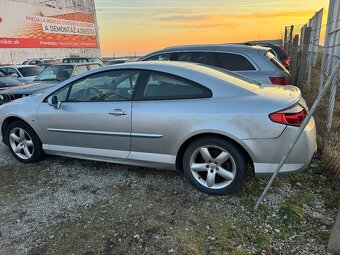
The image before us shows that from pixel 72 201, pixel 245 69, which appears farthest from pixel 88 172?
pixel 245 69

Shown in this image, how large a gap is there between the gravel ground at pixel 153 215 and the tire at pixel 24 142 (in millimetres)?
429

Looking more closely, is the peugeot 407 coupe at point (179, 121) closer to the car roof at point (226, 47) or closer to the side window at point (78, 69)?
the car roof at point (226, 47)

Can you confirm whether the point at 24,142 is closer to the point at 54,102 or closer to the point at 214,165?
the point at 54,102

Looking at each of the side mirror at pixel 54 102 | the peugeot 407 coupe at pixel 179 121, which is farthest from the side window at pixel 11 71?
the side mirror at pixel 54 102

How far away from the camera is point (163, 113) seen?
3416mm

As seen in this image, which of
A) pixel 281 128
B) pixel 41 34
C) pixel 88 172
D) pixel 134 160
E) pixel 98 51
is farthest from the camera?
Result: pixel 98 51

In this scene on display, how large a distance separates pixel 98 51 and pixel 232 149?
150 feet

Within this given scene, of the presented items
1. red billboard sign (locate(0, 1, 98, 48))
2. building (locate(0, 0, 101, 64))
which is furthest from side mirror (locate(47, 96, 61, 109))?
red billboard sign (locate(0, 1, 98, 48))

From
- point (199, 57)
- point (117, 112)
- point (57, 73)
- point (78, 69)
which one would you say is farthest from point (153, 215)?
point (57, 73)

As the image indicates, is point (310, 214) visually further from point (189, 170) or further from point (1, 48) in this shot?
point (1, 48)

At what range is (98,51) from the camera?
45938 mm

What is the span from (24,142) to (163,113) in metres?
2.45

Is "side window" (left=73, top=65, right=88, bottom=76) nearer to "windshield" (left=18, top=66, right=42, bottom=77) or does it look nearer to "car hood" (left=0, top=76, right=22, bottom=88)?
"car hood" (left=0, top=76, right=22, bottom=88)

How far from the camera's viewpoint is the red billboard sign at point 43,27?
30.1 metres
